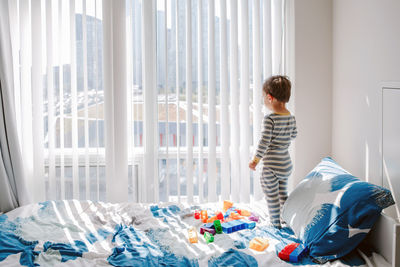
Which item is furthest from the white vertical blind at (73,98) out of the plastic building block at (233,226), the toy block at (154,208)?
the plastic building block at (233,226)

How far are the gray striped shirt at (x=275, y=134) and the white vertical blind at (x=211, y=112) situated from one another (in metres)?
0.55

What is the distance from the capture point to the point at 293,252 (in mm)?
1751

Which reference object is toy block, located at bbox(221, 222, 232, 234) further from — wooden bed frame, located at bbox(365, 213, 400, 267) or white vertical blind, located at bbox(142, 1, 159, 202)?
white vertical blind, located at bbox(142, 1, 159, 202)

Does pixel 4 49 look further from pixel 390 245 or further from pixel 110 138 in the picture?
pixel 390 245

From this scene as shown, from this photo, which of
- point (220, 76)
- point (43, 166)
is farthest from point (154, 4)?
point (43, 166)

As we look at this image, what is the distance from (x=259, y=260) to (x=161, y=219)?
695 millimetres

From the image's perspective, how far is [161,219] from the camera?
2.26 metres

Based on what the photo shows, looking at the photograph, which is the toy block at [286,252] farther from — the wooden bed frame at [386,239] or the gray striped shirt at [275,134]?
the gray striped shirt at [275,134]

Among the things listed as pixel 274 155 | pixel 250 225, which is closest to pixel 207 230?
pixel 250 225

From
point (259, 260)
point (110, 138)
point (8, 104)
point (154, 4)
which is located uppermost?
point (154, 4)

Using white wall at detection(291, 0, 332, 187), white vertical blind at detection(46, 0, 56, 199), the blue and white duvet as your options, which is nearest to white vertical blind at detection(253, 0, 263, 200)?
white wall at detection(291, 0, 332, 187)

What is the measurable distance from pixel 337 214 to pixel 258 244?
14.4 inches

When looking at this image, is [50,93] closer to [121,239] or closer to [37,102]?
[37,102]

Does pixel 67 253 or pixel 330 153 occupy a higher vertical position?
pixel 330 153
